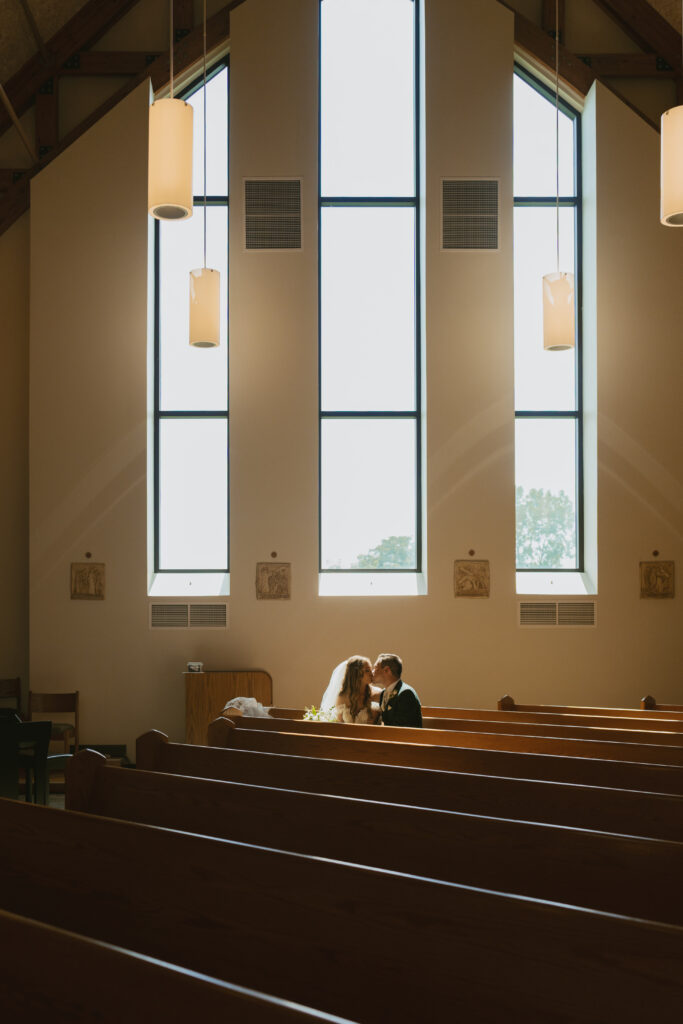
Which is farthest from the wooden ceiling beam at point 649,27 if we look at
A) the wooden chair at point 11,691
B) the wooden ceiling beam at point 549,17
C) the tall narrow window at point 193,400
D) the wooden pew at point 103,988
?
the wooden pew at point 103,988

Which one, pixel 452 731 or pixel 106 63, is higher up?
pixel 106 63

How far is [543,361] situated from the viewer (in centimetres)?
716

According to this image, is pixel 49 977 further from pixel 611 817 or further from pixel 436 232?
pixel 436 232

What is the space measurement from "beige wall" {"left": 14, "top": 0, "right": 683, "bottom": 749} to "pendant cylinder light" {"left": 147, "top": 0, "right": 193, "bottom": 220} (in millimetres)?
2920

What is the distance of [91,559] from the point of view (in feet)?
21.8

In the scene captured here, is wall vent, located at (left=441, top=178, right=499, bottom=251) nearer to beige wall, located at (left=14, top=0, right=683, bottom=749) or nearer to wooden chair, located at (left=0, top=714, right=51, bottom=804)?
beige wall, located at (left=14, top=0, right=683, bottom=749)

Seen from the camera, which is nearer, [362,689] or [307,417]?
[362,689]

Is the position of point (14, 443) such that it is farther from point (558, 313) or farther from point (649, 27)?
point (649, 27)

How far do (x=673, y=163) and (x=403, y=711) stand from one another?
9.41ft

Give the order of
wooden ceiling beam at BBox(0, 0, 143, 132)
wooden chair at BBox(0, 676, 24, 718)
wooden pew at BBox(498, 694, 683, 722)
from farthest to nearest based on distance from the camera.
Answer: wooden ceiling beam at BBox(0, 0, 143, 132)
wooden chair at BBox(0, 676, 24, 718)
wooden pew at BBox(498, 694, 683, 722)

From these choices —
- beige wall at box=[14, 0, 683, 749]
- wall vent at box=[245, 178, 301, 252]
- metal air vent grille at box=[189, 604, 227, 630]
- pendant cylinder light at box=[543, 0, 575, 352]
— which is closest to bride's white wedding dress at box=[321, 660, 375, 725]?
beige wall at box=[14, 0, 683, 749]

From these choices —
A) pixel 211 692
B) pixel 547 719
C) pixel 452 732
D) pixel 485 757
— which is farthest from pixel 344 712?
pixel 211 692

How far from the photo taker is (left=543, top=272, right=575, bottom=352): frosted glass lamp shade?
19.0 feet

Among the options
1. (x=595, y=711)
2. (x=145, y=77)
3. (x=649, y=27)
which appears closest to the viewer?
(x=595, y=711)
